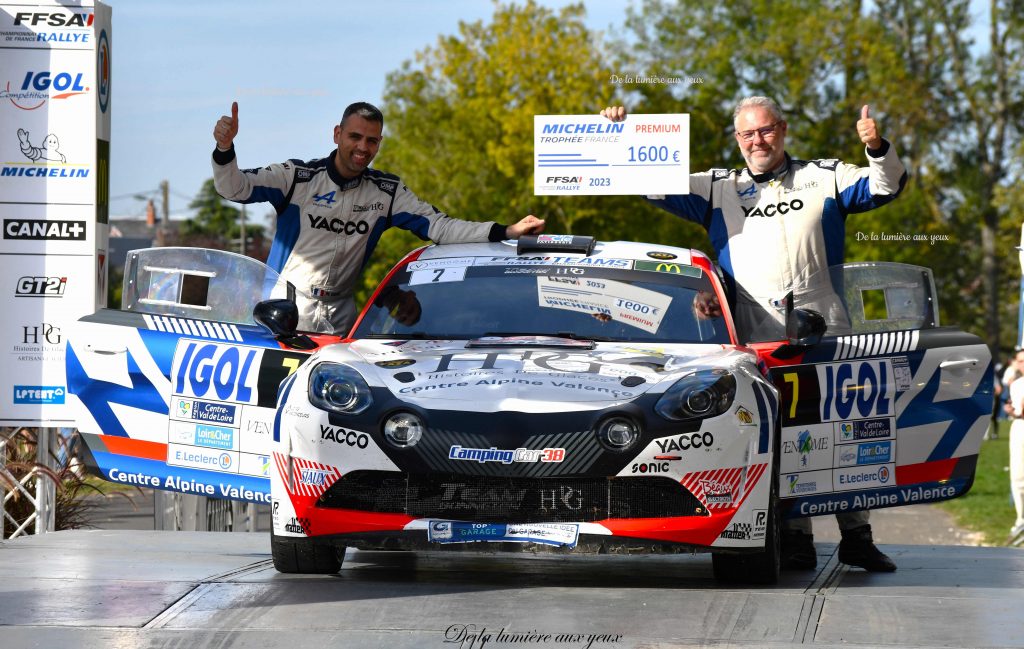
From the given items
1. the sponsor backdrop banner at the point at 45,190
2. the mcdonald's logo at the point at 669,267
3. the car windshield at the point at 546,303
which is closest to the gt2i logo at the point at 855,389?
the car windshield at the point at 546,303

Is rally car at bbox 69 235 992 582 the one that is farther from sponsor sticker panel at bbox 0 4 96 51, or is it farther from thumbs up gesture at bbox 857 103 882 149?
sponsor sticker panel at bbox 0 4 96 51

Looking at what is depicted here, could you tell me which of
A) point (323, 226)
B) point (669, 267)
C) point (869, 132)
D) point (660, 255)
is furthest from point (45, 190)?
point (869, 132)

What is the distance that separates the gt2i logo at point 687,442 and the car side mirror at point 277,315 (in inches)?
70.2

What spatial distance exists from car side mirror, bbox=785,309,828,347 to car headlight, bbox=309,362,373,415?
1.90 m

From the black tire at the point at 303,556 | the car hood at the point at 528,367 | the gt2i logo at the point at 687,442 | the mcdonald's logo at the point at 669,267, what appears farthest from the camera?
the mcdonald's logo at the point at 669,267

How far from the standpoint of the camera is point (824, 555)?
806cm

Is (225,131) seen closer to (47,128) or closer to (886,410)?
(47,128)

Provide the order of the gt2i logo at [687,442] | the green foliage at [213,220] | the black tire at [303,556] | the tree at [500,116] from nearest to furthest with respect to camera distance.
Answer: the gt2i logo at [687,442]
the black tire at [303,556]
the tree at [500,116]
the green foliage at [213,220]

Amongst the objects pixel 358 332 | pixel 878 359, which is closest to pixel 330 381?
pixel 358 332

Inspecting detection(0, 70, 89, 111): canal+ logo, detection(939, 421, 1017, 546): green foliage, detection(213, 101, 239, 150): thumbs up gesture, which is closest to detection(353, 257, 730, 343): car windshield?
detection(213, 101, 239, 150): thumbs up gesture

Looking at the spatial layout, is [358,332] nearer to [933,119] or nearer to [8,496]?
[8,496]

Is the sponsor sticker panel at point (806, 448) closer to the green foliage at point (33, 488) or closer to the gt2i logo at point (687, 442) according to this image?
the gt2i logo at point (687, 442)

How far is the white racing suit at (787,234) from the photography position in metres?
7.58

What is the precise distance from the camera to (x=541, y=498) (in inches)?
224
